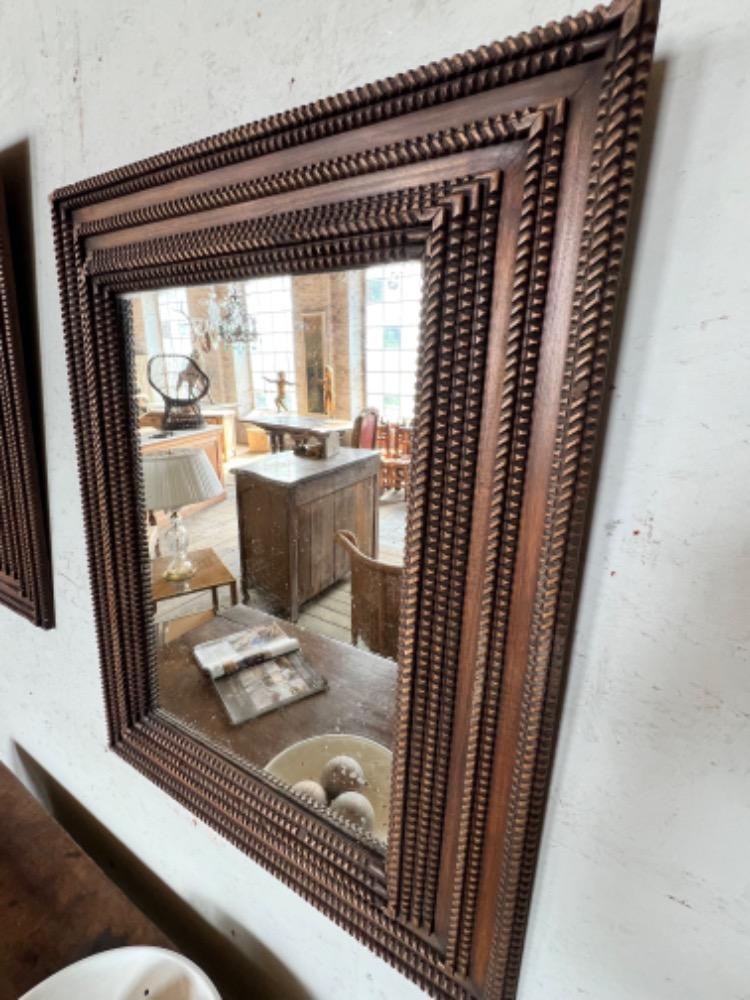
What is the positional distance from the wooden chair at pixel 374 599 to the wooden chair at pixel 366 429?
107 mm

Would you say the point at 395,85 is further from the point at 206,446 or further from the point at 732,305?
the point at 206,446

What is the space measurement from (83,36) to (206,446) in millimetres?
442

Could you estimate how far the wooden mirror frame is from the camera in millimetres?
274

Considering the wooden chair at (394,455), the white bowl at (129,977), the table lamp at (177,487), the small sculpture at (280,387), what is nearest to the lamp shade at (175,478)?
the table lamp at (177,487)

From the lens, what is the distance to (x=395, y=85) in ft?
1.03

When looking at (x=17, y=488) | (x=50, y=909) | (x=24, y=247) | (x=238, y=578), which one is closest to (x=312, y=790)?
(x=238, y=578)

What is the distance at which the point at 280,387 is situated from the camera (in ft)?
1.79

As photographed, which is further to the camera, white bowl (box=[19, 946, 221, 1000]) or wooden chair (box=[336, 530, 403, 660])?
white bowl (box=[19, 946, 221, 1000])

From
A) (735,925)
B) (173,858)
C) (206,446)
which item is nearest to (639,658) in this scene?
(735,925)

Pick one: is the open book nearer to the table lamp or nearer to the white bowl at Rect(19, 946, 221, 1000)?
the table lamp

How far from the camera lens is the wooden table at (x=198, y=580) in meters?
0.64

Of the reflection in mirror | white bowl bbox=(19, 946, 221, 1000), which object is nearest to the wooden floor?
the reflection in mirror

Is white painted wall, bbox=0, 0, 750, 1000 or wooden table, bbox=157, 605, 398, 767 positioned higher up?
white painted wall, bbox=0, 0, 750, 1000

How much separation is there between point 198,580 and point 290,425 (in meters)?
0.25
